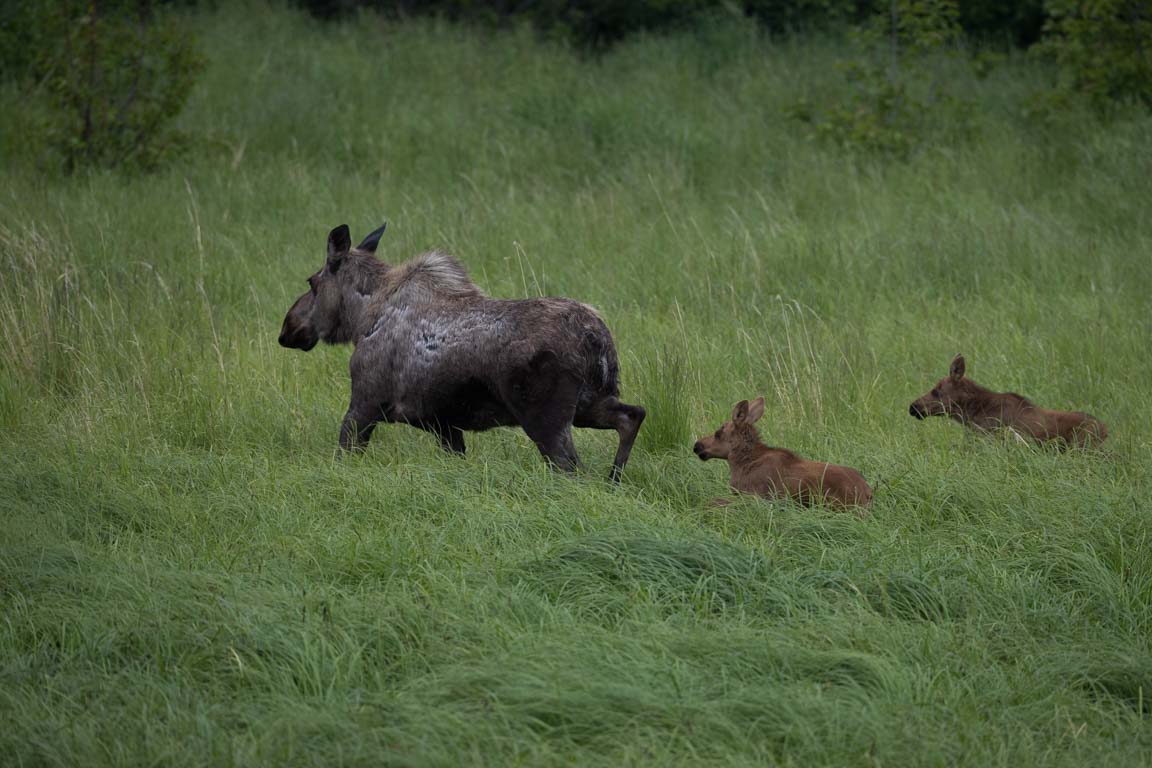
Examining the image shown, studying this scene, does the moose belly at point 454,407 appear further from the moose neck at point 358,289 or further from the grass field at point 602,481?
the moose neck at point 358,289

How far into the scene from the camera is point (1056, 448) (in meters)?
7.25

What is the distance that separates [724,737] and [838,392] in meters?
4.46

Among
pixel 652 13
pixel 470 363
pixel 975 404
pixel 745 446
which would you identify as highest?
pixel 652 13

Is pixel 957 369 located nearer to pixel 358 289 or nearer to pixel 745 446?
pixel 745 446

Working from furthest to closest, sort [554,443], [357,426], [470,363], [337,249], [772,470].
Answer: [337,249], [357,426], [470,363], [554,443], [772,470]

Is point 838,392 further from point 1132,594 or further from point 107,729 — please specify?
point 107,729

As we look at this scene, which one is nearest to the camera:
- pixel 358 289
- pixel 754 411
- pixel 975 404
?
pixel 754 411

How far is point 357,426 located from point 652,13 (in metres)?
17.7

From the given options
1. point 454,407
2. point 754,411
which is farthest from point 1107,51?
point 454,407

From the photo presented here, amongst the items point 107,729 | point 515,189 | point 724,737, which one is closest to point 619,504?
point 724,737

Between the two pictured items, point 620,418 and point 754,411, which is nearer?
point 620,418

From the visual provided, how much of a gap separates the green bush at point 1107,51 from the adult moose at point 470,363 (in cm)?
1072

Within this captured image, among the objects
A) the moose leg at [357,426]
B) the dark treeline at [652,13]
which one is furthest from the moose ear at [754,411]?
the dark treeline at [652,13]

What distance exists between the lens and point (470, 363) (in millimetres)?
6977
